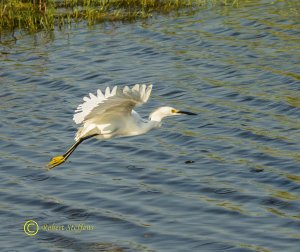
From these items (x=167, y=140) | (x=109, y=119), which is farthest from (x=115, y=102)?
(x=167, y=140)

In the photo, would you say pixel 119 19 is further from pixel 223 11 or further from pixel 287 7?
pixel 287 7

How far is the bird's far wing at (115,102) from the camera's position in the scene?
927 centimetres

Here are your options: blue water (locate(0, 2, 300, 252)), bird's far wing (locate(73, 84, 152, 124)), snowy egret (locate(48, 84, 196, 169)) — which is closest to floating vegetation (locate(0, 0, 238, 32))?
blue water (locate(0, 2, 300, 252))

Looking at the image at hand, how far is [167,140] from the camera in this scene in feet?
44.1

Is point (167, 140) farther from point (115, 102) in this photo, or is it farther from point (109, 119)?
point (115, 102)

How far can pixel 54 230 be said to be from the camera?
10578mm

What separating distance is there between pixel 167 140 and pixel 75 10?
726 cm

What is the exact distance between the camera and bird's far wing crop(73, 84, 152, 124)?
9266 mm

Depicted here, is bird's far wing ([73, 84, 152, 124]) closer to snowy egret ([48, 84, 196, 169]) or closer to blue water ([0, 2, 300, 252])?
snowy egret ([48, 84, 196, 169])

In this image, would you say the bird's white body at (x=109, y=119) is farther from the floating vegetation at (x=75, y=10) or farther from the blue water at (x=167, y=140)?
the floating vegetation at (x=75, y=10)

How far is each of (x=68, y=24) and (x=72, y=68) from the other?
2.36 m

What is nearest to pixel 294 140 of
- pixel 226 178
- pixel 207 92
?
pixel 226 178

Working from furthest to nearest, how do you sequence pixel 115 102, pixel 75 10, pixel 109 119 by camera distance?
1. pixel 75 10
2. pixel 109 119
3. pixel 115 102

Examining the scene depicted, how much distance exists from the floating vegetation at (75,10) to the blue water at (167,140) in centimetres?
33
